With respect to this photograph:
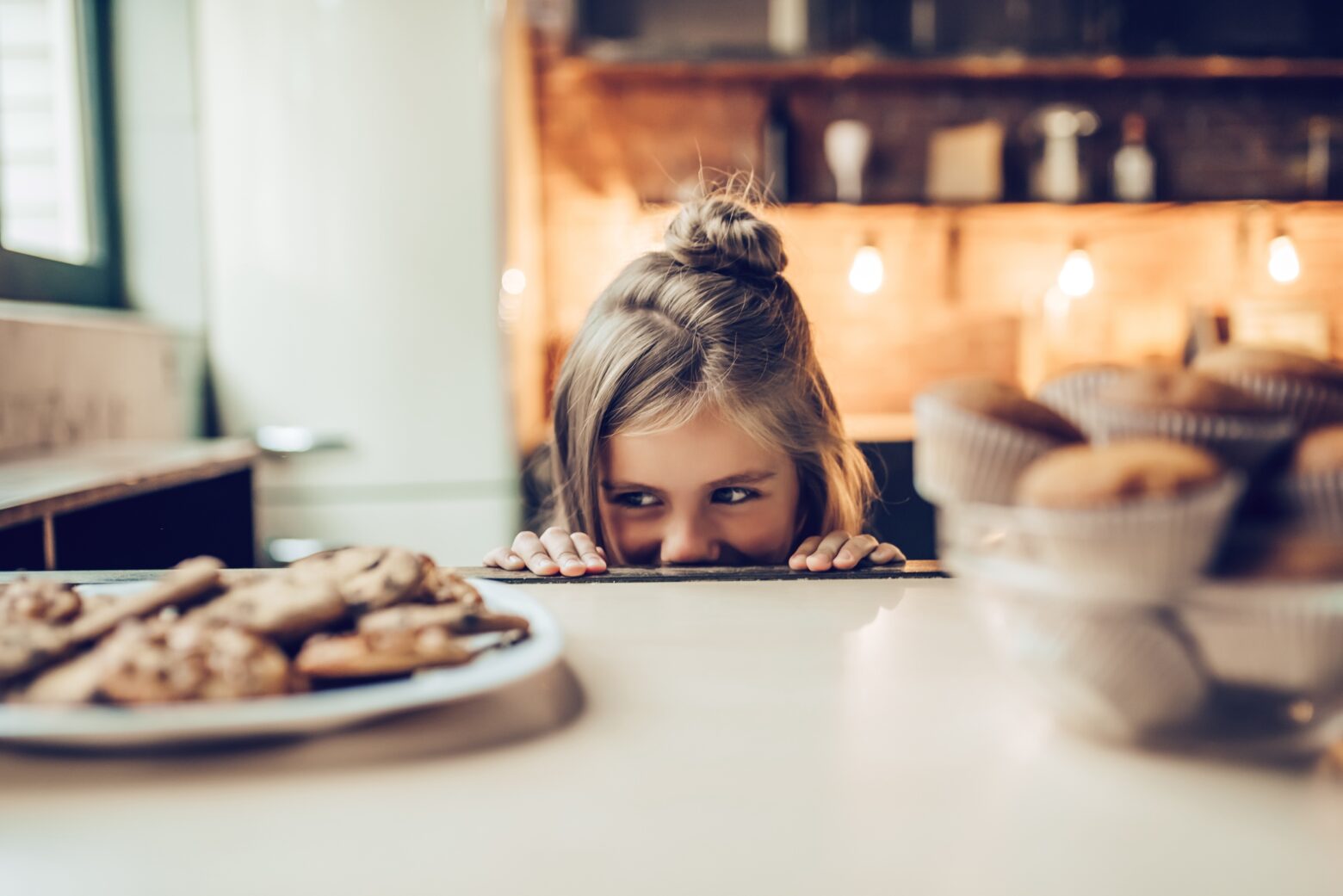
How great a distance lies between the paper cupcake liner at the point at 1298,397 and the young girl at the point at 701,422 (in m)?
0.67

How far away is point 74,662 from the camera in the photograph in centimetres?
39

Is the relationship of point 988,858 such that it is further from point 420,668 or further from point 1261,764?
point 420,668

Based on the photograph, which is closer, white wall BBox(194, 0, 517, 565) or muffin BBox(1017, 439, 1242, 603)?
muffin BBox(1017, 439, 1242, 603)

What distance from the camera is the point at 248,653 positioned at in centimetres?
38

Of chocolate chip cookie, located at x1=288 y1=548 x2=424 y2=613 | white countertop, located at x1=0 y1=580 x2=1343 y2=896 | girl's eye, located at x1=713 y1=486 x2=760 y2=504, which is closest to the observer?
white countertop, located at x1=0 y1=580 x2=1343 y2=896

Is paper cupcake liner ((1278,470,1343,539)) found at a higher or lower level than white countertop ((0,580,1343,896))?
higher

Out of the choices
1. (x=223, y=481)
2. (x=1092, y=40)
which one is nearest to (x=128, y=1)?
(x=223, y=481)

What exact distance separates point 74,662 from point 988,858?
0.37 meters

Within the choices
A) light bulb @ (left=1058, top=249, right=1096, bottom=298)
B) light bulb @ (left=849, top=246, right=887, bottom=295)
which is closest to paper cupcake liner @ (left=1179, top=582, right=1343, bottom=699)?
light bulb @ (left=849, top=246, right=887, bottom=295)

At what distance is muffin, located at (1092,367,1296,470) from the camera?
34 centimetres

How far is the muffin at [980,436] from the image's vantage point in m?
0.36

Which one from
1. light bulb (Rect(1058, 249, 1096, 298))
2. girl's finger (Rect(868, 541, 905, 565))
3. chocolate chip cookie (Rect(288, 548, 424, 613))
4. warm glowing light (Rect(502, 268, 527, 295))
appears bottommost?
girl's finger (Rect(868, 541, 905, 565))

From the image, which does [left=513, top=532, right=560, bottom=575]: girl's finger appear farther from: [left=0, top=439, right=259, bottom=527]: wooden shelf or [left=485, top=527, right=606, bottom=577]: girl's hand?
[left=0, top=439, right=259, bottom=527]: wooden shelf

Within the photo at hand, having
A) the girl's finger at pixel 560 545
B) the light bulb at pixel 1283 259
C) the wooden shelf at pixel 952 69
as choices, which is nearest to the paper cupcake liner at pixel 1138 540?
the girl's finger at pixel 560 545
